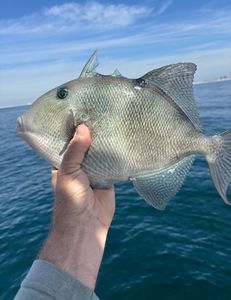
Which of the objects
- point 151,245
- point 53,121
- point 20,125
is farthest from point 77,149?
point 151,245

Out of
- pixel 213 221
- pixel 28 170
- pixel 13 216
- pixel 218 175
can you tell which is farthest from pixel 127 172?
pixel 28 170

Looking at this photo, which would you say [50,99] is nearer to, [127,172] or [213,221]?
[127,172]

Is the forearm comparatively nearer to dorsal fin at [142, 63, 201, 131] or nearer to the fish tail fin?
the fish tail fin

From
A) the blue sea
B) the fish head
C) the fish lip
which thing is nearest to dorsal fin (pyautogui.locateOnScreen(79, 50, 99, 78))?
the fish head

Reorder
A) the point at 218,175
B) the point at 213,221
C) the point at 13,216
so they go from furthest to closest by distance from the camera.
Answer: the point at 13,216, the point at 213,221, the point at 218,175

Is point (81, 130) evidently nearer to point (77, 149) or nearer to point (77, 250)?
point (77, 149)

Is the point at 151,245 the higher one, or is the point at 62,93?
the point at 62,93
